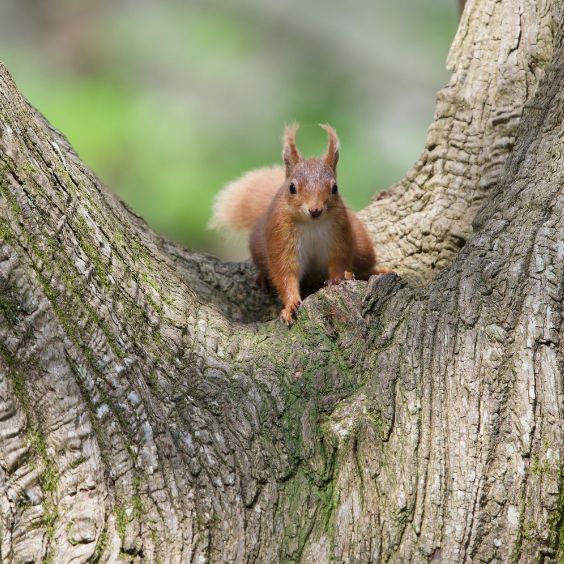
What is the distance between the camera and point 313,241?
299 cm

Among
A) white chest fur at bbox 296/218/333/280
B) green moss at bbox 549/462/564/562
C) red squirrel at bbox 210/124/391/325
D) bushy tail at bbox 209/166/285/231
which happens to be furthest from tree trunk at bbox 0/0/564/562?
bushy tail at bbox 209/166/285/231

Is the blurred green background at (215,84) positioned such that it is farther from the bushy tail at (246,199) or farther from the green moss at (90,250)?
the green moss at (90,250)

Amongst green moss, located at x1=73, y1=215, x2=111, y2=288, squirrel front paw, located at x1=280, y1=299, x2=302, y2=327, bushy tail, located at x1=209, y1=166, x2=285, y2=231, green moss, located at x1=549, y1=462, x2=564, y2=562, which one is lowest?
green moss, located at x1=549, y1=462, x2=564, y2=562

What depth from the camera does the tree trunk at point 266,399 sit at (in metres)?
1.67

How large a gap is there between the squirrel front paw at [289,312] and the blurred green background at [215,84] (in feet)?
6.23

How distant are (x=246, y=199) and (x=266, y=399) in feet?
5.92

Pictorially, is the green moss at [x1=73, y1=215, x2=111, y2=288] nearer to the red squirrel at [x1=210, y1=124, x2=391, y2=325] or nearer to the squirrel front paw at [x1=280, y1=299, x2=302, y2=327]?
the squirrel front paw at [x1=280, y1=299, x2=302, y2=327]

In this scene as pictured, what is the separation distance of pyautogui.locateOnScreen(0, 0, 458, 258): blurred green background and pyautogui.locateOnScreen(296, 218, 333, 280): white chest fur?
5.10 feet

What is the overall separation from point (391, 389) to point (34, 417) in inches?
31.6

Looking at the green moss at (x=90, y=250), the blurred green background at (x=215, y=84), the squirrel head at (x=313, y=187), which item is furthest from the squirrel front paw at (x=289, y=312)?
the blurred green background at (x=215, y=84)

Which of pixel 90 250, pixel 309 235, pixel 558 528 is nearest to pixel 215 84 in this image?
pixel 309 235

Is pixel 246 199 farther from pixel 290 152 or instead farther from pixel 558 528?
pixel 558 528

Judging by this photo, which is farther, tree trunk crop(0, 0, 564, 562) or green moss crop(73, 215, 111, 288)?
green moss crop(73, 215, 111, 288)

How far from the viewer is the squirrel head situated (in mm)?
2812
